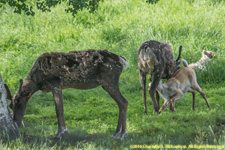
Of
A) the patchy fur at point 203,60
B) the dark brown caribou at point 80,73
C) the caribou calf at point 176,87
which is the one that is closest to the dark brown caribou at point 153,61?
the caribou calf at point 176,87

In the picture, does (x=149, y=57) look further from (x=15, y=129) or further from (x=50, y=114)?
(x=15, y=129)

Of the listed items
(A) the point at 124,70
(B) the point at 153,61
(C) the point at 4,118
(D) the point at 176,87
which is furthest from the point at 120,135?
(A) the point at 124,70

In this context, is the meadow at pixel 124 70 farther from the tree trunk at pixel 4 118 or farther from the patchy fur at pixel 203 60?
the tree trunk at pixel 4 118

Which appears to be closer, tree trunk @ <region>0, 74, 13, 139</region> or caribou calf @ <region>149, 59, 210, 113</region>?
tree trunk @ <region>0, 74, 13, 139</region>

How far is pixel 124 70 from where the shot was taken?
1189 cm

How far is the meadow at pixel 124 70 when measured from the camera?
6239 mm

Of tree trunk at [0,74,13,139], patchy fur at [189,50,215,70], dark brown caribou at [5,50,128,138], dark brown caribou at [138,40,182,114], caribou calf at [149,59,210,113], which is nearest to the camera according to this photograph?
tree trunk at [0,74,13,139]


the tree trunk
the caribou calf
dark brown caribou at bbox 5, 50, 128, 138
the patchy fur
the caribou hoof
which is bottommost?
the patchy fur

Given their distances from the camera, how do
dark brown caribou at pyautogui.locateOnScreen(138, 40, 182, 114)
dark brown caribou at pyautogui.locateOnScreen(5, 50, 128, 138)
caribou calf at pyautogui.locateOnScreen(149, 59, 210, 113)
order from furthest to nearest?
caribou calf at pyautogui.locateOnScreen(149, 59, 210, 113)
dark brown caribou at pyautogui.locateOnScreen(138, 40, 182, 114)
dark brown caribou at pyautogui.locateOnScreen(5, 50, 128, 138)

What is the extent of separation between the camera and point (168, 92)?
334 inches

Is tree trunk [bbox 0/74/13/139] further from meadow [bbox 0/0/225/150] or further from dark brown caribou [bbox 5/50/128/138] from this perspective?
dark brown caribou [bbox 5/50/128/138]

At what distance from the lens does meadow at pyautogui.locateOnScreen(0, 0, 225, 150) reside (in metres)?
6.24

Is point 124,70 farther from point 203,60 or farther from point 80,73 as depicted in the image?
point 80,73

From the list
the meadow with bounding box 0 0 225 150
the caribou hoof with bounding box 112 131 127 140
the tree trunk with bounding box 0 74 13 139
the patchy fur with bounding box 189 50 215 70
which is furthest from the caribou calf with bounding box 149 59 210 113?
the tree trunk with bounding box 0 74 13 139
